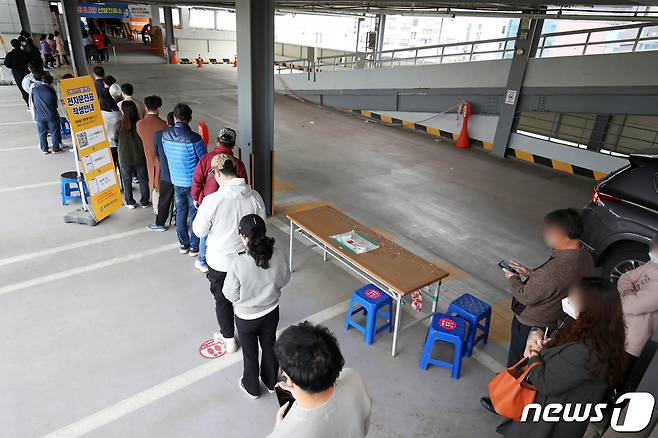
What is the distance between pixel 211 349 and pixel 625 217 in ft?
16.0

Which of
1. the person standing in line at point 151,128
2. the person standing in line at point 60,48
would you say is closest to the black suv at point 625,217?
the person standing in line at point 151,128

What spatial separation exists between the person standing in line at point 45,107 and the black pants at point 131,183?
3050 millimetres

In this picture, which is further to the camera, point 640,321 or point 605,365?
point 640,321

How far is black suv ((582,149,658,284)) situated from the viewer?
4.82 metres

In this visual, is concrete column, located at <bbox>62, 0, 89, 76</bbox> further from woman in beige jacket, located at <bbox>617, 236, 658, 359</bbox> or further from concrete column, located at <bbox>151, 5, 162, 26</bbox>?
concrete column, located at <bbox>151, 5, 162, 26</bbox>

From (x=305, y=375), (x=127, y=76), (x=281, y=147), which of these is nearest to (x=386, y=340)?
(x=305, y=375)

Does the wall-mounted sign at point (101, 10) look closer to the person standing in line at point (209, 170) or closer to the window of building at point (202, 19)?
the window of building at point (202, 19)

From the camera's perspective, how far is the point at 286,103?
16.3 metres

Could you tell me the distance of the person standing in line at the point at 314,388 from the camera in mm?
1675

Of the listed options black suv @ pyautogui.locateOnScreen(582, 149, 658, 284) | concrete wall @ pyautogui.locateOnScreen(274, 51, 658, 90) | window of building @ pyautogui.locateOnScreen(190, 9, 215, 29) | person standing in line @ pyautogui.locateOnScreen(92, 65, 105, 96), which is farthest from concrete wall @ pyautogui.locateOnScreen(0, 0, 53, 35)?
black suv @ pyautogui.locateOnScreen(582, 149, 658, 284)

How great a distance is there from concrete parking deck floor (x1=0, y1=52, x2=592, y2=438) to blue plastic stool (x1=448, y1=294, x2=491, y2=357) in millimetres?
165

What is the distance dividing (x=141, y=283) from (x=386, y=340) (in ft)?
9.47

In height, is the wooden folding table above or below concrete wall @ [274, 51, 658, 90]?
below

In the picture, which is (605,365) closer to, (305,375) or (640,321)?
(640,321)
